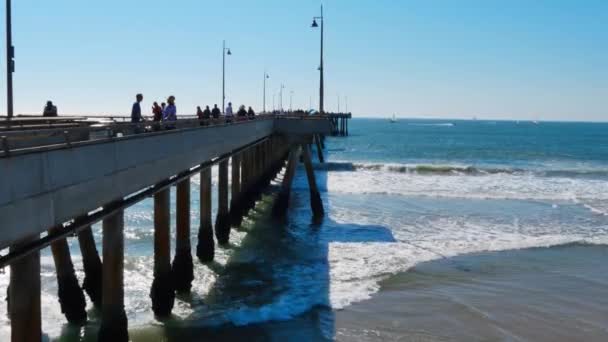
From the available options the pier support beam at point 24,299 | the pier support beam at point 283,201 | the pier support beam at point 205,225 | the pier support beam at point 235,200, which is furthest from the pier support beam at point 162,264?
the pier support beam at point 283,201

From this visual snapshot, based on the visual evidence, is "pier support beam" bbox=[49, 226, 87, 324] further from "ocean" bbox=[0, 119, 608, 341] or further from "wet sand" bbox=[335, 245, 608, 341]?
"wet sand" bbox=[335, 245, 608, 341]

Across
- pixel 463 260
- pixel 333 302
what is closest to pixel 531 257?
pixel 463 260

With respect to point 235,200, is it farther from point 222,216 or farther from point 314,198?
point 314,198

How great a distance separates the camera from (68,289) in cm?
1166

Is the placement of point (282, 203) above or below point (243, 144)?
below

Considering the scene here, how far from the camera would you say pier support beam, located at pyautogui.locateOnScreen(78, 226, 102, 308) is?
1272 centimetres

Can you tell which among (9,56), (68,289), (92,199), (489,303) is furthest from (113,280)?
(489,303)

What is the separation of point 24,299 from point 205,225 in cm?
960

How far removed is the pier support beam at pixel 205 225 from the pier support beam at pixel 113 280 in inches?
255

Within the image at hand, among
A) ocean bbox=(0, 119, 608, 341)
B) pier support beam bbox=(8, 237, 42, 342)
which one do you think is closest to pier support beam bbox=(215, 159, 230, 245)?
ocean bbox=(0, 119, 608, 341)

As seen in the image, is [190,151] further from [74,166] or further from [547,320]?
[547,320]

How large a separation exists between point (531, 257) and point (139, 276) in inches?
396

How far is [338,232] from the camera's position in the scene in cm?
2203

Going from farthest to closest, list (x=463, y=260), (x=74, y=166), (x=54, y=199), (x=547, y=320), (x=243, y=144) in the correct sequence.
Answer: (x=243, y=144) → (x=463, y=260) → (x=547, y=320) → (x=74, y=166) → (x=54, y=199)
